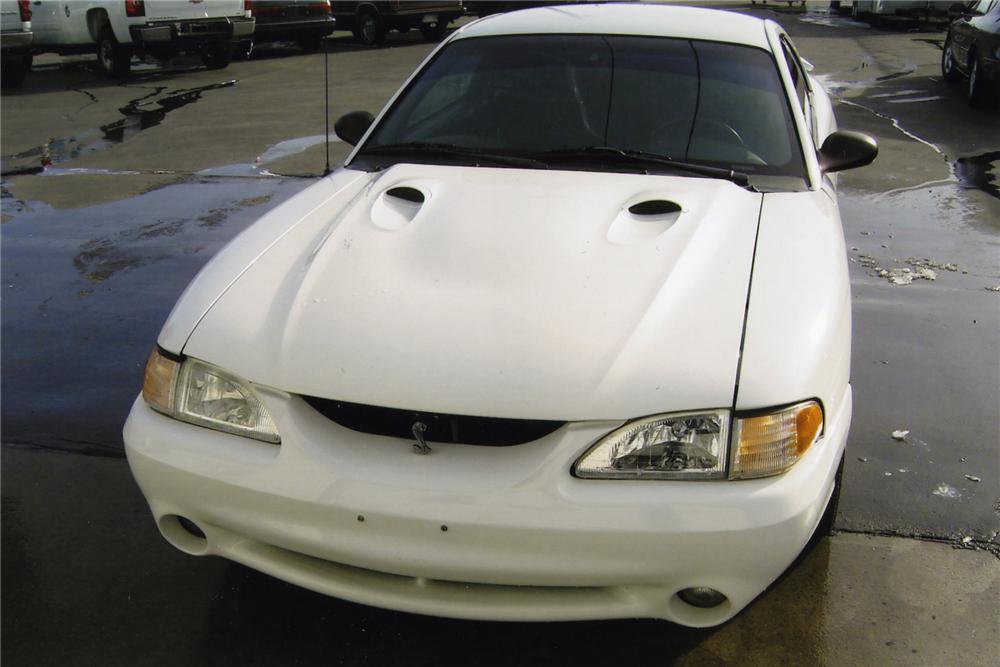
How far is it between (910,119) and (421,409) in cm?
926

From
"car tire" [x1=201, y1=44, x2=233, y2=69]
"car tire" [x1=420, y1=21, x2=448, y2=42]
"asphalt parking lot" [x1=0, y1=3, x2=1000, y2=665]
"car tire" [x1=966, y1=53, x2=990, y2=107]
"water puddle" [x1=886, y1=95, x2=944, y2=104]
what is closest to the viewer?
"asphalt parking lot" [x1=0, y1=3, x2=1000, y2=665]

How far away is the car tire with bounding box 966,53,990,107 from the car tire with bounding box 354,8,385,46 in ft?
35.7

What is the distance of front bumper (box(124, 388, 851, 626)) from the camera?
213 centimetres

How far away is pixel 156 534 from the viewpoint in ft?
10.4

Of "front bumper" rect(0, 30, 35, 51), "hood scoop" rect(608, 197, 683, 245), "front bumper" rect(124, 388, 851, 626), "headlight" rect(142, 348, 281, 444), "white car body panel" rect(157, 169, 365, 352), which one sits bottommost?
"front bumper" rect(0, 30, 35, 51)

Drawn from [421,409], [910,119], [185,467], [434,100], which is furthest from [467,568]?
[910,119]

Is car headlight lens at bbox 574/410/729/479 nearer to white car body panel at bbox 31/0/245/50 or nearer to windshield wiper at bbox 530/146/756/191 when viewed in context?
windshield wiper at bbox 530/146/756/191

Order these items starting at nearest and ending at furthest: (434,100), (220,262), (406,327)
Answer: (406,327) → (220,262) → (434,100)

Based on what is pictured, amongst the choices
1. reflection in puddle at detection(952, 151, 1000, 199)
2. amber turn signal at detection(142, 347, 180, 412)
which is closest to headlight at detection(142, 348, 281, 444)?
amber turn signal at detection(142, 347, 180, 412)

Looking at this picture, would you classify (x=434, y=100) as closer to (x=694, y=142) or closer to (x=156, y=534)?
(x=694, y=142)

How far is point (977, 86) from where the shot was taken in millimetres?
10367

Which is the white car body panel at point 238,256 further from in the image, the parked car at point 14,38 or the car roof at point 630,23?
the parked car at point 14,38

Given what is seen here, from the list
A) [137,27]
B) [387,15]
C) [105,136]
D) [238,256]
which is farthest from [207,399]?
[387,15]

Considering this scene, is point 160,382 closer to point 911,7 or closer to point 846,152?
point 846,152
